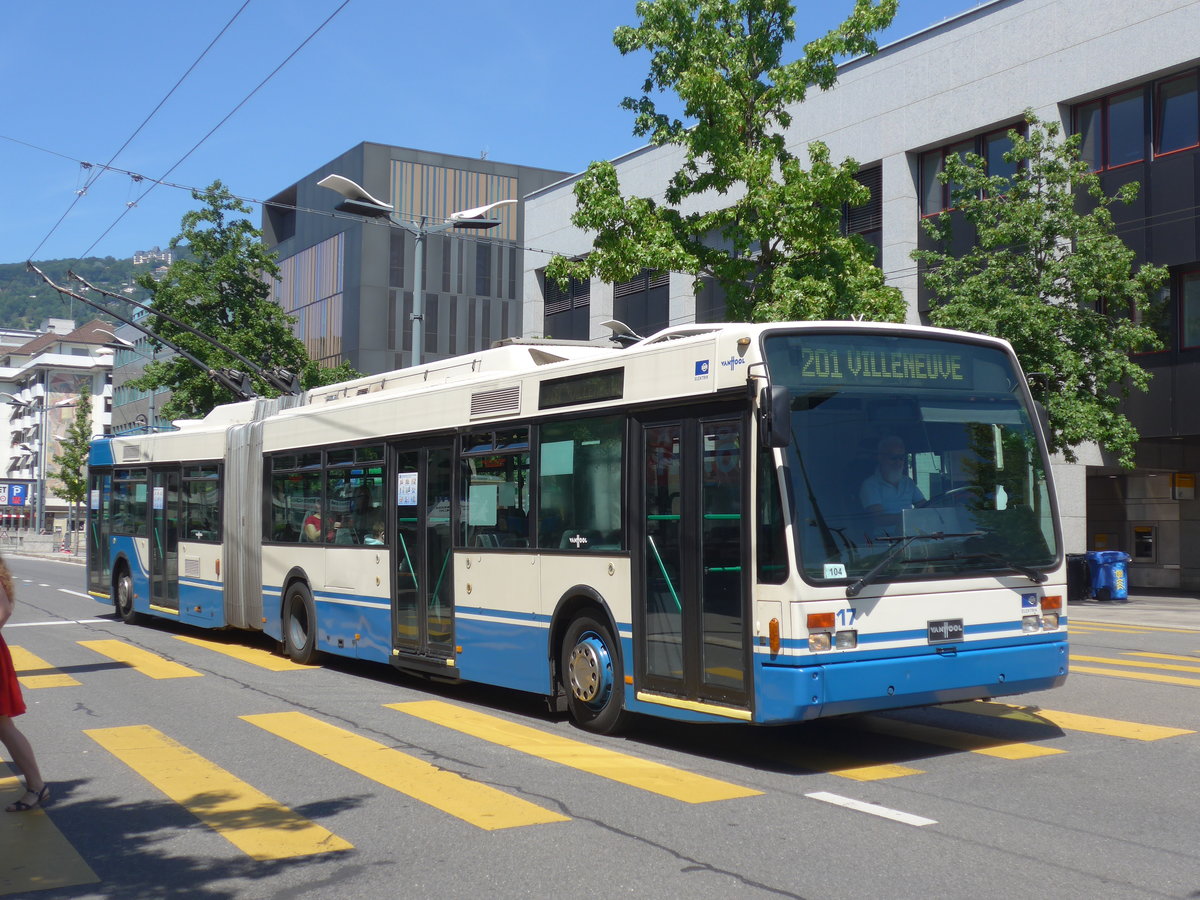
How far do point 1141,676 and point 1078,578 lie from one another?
1459cm

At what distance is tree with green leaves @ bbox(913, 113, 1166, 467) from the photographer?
947 inches

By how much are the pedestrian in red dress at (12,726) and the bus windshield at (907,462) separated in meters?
4.45

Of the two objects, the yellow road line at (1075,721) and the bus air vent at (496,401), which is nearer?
the yellow road line at (1075,721)

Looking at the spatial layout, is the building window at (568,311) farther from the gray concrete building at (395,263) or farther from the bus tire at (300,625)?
the bus tire at (300,625)

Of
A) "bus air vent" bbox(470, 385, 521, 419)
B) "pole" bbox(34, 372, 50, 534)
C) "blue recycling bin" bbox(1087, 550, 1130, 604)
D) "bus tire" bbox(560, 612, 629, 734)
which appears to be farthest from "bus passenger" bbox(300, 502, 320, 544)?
"pole" bbox(34, 372, 50, 534)

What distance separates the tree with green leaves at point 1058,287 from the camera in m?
24.1

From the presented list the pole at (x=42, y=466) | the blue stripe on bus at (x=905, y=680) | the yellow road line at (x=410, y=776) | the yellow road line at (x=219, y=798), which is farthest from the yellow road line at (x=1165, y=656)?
the pole at (x=42, y=466)

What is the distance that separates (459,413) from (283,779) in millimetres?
4388

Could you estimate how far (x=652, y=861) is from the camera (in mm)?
5961

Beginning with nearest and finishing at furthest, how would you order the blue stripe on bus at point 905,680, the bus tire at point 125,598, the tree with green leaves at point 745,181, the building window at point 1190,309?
the blue stripe on bus at point 905,680
the bus tire at point 125,598
the tree with green leaves at point 745,181
the building window at point 1190,309

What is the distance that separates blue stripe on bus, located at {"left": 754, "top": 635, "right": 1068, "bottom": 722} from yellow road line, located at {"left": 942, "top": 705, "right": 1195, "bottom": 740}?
0.62m

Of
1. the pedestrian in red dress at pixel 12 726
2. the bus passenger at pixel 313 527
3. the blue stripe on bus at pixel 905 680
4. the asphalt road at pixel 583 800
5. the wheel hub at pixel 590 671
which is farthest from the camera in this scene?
the bus passenger at pixel 313 527

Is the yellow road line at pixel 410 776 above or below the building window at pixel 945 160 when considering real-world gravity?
below

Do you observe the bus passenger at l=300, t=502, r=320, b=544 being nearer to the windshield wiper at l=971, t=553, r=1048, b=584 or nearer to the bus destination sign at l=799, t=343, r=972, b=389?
the bus destination sign at l=799, t=343, r=972, b=389
